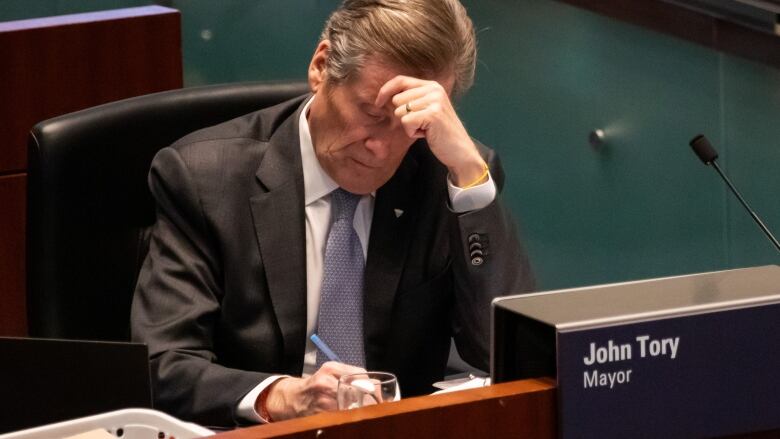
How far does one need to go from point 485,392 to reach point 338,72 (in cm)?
102

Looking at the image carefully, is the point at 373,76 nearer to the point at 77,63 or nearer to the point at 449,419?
the point at 449,419

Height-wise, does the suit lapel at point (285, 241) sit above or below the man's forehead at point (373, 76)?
below

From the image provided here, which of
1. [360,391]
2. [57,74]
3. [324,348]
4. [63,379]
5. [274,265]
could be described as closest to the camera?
[63,379]

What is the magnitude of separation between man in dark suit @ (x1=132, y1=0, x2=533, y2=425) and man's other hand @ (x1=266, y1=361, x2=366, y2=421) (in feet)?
0.50

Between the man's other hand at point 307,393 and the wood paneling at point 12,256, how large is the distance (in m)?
2.23

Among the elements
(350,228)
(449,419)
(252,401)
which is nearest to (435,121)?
(350,228)

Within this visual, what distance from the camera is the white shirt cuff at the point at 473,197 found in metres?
2.16

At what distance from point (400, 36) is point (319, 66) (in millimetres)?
193

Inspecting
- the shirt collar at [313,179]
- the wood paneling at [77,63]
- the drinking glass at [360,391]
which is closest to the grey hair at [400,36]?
the shirt collar at [313,179]

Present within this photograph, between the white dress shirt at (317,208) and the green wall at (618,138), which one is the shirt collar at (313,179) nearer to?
the white dress shirt at (317,208)

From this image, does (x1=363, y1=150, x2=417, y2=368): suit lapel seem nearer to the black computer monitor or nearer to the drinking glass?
the drinking glass

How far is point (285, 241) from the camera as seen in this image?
2.16 meters

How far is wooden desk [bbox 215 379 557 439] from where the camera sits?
1102 millimetres

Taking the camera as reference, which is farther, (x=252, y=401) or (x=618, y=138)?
(x=618, y=138)
